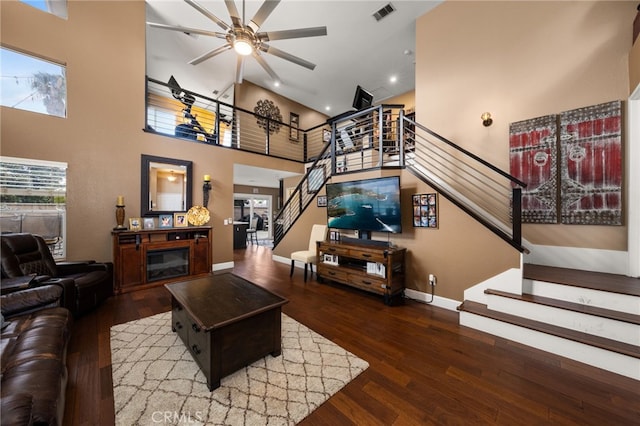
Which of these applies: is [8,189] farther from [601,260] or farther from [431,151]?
[601,260]

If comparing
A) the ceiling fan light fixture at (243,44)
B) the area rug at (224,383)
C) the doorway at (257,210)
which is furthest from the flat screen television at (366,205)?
the doorway at (257,210)

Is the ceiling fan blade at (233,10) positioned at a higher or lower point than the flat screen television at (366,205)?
higher

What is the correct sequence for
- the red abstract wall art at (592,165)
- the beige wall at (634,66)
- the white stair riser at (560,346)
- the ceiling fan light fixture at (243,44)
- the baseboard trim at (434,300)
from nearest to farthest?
the white stair riser at (560,346) → the beige wall at (634,66) → the red abstract wall art at (592,165) → the ceiling fan light fixture at (243,44) → the baseboard trim at (434,300)

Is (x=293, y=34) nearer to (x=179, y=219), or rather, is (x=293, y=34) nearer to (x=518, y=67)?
(x=518, y=67)

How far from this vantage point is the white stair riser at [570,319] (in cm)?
200

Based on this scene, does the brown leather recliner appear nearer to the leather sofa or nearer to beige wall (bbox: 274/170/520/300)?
the leather sofa

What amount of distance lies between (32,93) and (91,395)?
14.2 ft

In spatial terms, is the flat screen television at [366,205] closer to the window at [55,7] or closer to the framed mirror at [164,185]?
the framed mirror at [164,185]

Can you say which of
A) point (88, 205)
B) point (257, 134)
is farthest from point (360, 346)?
point (257, 134)

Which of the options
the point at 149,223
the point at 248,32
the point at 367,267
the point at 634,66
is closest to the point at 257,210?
the point at 149,223

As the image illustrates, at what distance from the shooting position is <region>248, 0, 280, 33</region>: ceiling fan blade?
99.3 inches

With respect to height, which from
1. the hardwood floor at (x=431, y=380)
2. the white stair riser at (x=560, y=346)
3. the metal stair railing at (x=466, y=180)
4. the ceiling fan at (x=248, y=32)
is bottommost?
the hardwood floor at (x=431, y=380)

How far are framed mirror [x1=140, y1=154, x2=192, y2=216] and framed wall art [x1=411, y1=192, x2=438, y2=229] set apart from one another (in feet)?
14.4

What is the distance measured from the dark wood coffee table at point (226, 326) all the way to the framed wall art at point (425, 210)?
7.80ft
